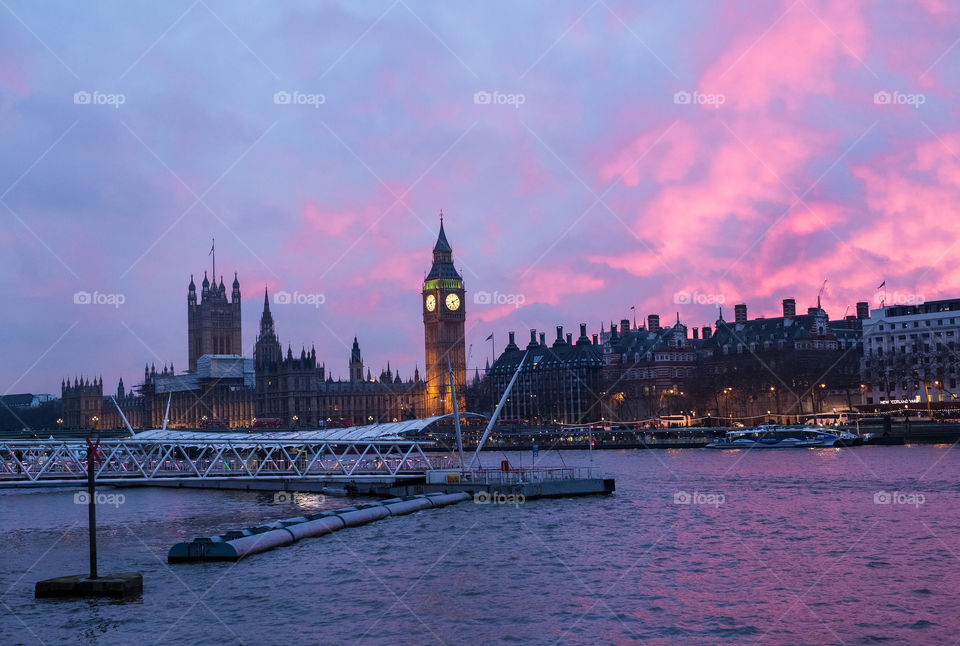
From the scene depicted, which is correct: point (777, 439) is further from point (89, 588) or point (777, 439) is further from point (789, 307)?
point (89, 588)

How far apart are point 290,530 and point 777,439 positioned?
90.7 metres

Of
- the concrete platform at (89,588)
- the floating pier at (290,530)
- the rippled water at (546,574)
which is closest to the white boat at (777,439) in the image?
the rippled water at (546,574)

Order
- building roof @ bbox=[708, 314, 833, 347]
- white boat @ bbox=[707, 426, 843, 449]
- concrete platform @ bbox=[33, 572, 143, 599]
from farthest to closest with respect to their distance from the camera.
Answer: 1. building roof @ bbox=[708, 314, 833, 347]
2. white boat @ bbox=[707, 426, 843, 449]
3. concrete platform @ bbox=[33, 572, 143, 599]

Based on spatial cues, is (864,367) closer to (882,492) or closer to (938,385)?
(938,385)

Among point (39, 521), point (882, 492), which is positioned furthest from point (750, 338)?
point (39, 521)

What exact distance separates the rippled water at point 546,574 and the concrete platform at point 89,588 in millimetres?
565

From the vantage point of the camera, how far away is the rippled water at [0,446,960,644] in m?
28.3

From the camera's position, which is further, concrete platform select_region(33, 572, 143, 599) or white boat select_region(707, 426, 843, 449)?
white boat select_region(707, 426, 843, 449)

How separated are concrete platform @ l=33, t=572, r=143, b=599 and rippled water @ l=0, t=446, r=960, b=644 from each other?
22.2 inches

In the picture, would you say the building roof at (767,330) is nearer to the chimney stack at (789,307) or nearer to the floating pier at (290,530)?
the chimney stack at (789,307)

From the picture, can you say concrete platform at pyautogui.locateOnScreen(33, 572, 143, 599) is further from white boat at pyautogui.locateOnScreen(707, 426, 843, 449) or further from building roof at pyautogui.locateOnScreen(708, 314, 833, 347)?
building roof at pyautogui.locateOnScreen(708, 314, 833, 347)

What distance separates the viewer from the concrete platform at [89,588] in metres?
32.0

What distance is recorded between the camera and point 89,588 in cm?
3212

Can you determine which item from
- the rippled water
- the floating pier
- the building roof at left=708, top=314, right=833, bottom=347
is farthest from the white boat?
the floating pier
